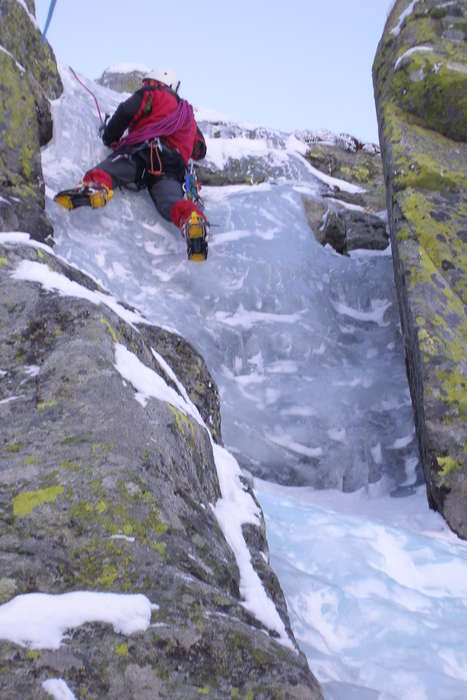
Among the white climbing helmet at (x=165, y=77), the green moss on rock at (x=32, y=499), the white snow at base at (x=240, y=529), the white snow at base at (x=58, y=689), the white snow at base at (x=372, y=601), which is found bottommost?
the white snow at base at (x=372, y=601)

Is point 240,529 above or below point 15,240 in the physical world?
below

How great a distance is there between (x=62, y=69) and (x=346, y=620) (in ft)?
23.5

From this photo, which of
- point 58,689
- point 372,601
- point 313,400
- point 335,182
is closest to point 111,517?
point 58,689

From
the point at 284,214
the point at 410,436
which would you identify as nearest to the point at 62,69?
the point at 284,214

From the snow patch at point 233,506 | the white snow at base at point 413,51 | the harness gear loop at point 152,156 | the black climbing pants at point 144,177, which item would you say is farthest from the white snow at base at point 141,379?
the white snow at base at point 413,51

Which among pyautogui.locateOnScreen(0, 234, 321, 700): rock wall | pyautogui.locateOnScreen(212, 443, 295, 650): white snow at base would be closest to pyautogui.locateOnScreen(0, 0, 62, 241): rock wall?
pyautogui.locateOnScreen(0, 234, 321, 700): rock wall

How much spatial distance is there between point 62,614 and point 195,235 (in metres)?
4.45

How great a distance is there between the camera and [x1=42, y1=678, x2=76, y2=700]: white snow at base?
0.99 m

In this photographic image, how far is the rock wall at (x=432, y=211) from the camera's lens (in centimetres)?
362

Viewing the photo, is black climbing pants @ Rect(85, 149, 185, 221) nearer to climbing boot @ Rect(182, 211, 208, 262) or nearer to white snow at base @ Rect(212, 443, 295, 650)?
climbing boot @ Rect(182, 211, 208, 262)

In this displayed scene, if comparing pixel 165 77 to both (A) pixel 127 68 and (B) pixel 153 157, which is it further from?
(A) pixel 127 68

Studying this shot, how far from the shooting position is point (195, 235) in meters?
5.32

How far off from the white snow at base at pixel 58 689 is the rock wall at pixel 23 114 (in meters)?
4.05

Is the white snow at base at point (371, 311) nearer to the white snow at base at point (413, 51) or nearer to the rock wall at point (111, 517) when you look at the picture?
the white snow at base at point (413, 51)
